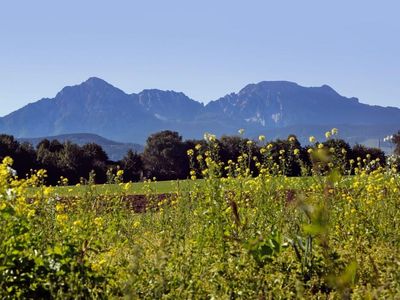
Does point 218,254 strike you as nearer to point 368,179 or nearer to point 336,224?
point 336,224

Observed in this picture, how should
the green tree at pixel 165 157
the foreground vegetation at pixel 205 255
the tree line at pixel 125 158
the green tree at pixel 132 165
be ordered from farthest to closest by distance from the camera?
1. the green tree at pixel 165 157
2. the green tree at pixel 132 165
3. the tree line at pixel 125 158
4. the foreground vegetation at pixel 205 255

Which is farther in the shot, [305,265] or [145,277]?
[305,265]

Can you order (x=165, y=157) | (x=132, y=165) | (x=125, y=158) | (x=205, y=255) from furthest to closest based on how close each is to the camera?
(x=165, y=157) → (x=125, y=158) → (x=132, y=165) → (x=205, y=255)

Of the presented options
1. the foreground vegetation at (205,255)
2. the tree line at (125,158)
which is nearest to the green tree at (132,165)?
the tree line at (125,158)

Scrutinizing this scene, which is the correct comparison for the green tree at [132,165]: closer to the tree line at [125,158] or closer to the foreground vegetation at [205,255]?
the tree line at [125,158]

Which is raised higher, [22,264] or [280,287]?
Answer: [22,264]

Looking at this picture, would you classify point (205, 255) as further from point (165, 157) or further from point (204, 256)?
point (165, 157)

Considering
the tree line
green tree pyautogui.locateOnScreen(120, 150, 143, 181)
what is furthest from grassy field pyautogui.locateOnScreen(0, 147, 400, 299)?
green tree pyautogui.locateOnScreen(120, 150, 143, 181)

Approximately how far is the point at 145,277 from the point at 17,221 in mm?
976

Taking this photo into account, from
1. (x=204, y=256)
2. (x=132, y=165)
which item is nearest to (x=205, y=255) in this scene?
(x=204, y=256)

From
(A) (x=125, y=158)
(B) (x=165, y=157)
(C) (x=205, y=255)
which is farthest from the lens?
(B) (x=165, y=157)

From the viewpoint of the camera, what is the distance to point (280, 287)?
417cm

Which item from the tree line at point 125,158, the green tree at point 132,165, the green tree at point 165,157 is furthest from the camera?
the green tree at point 165,157

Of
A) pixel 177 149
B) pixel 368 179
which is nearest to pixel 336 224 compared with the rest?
pixel 368 179
